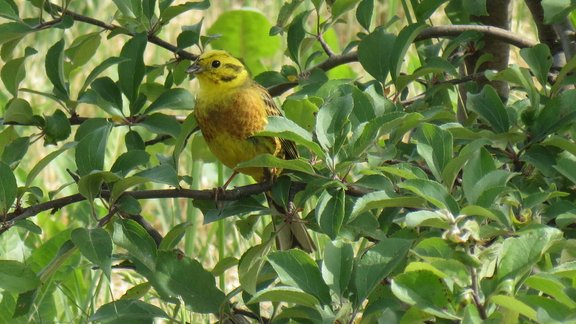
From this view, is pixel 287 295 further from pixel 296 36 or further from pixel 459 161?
pixel 296 36

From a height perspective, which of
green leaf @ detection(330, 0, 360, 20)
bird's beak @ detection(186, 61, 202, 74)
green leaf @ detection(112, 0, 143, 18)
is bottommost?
bird's beak @ detection(186, 61, 202, 74)

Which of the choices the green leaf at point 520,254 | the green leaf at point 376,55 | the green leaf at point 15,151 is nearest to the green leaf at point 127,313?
the green leaf at point 15,151

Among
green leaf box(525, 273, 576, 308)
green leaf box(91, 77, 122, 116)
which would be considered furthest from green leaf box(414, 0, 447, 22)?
green leaf box(525, 273, 576, 308)

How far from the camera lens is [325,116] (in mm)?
1963

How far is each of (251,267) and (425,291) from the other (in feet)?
1.93

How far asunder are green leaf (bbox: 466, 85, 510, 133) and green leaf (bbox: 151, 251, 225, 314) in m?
0.70

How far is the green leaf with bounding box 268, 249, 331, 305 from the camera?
183 cm

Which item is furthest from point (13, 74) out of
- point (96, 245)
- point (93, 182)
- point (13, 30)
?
point (96, 245)

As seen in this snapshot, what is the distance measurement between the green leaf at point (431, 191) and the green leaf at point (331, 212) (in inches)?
9.1

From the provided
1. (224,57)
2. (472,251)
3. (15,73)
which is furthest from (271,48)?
(472,251)

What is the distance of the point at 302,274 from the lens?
184 cm

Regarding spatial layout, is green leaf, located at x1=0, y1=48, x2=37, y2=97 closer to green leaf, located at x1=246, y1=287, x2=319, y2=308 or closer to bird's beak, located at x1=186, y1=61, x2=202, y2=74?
bird's beak, located at x1=186, y1=61, x2=202, y2=74

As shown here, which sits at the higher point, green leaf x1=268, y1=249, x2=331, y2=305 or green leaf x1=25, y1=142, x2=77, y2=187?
green leaf x1=25, y1=142, x2=77, y2=187

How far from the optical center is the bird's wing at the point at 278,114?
9.84ft
